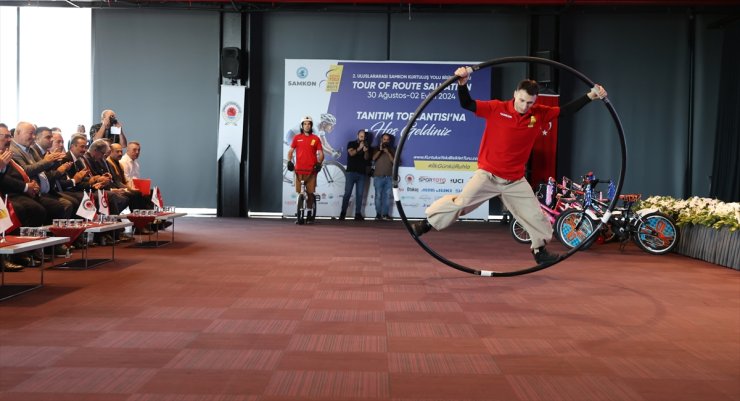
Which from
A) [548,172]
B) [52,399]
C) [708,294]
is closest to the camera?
[52,399]

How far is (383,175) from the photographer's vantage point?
1348 centimetres

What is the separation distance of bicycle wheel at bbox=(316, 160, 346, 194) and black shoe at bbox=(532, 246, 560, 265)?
8.29m

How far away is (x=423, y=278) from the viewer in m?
6.16

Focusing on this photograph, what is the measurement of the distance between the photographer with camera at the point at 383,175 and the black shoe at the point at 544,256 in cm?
764

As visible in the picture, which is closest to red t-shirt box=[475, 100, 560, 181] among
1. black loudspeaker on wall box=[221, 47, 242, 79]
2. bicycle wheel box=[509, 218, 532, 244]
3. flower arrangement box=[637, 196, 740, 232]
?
flower arrangement box=[637, 196, 740, 232]

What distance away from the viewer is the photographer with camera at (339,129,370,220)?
13348mm

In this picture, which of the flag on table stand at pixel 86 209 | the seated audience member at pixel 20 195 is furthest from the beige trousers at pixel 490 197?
the seated audience member at pixel 20 195

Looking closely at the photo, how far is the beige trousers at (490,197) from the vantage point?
5.55 meters

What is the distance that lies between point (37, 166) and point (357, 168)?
7236 mm

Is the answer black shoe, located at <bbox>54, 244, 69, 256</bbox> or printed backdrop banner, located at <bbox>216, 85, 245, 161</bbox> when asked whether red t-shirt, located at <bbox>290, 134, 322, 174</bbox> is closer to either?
printed backdrop banner, located at <bbox>216, 85, 245, 161</bbox>

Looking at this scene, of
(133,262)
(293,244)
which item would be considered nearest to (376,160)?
(293,244)

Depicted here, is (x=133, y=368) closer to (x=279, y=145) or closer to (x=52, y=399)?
(x=52, y=399)

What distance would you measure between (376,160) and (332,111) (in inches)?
52.9

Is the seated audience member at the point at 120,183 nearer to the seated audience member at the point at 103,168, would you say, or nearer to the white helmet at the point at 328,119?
the seated audience member at the point at 103,168
